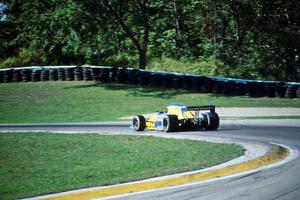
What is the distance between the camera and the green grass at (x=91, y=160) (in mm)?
7352

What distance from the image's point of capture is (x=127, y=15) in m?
34.6

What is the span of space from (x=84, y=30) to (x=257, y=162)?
2672 cm

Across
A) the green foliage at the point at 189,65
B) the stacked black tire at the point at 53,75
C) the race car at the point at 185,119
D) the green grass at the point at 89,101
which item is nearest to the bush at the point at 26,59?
the stacked black tire at the point at 53,75

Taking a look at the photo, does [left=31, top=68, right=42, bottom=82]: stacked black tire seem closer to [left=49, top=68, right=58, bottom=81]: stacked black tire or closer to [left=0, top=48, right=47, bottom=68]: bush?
[left=49, top=68, right=58, bottom=81]: stacked black tire

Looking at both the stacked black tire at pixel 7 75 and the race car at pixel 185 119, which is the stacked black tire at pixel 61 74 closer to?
the stacked black tire at pixel 7 75

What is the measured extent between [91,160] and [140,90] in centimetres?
2046

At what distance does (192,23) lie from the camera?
4125cm

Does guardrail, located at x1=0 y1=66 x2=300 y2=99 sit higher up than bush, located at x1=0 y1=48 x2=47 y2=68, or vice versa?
bush, located at x1=0 y1=48 x2=47 y2=68

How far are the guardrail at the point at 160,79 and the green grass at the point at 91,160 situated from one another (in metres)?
14.2

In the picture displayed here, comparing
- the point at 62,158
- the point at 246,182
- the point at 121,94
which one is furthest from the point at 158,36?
the point at 246,182

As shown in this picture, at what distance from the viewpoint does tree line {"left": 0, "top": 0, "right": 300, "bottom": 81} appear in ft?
108

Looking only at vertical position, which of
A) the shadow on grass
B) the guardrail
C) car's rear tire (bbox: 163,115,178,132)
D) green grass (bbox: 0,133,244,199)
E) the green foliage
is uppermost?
the green foliage

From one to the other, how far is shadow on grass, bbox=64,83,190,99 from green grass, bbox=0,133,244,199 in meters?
15.0

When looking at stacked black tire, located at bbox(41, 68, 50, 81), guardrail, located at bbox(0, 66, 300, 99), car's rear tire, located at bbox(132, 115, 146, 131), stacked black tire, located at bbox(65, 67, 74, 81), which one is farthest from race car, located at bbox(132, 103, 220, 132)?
stacked black tire, located at bbox(41, 68, 50, 81)
